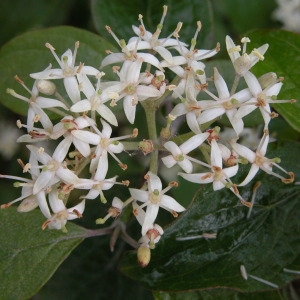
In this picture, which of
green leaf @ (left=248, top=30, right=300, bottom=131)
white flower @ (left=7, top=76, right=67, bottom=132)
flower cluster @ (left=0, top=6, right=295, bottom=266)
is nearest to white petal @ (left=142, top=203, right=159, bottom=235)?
flower cluster @ (left=0, top=6, right=295, bottom=266)

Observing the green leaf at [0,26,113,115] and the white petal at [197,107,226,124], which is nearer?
the white petal at [197,107,226,124]

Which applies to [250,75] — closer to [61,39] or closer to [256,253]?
[256,253]

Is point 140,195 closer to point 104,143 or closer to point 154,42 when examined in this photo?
point 104,143

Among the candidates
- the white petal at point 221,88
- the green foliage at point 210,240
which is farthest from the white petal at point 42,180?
the white petal at point 221,88

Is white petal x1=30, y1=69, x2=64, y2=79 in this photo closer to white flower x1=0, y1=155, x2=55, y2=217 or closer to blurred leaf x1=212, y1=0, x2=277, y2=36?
white flower x1=0, y1=155, x2=55, y2=217

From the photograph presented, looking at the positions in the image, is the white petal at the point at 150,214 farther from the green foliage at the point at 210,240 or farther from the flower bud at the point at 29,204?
the flower bud at the point at 29,204

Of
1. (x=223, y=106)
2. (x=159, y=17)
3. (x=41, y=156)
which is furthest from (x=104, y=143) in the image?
(x=159, y=17)
